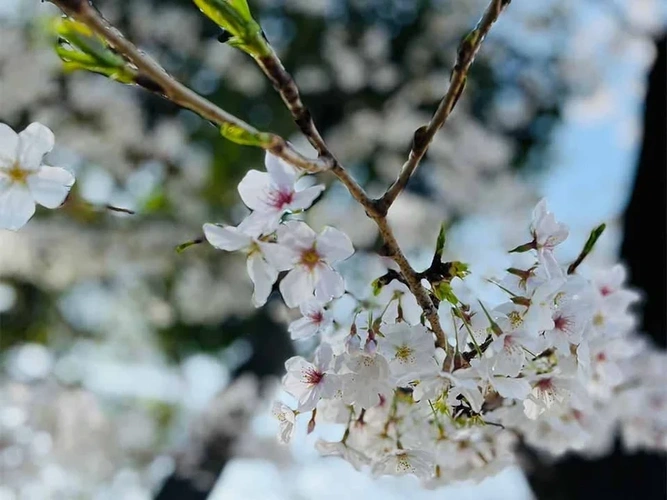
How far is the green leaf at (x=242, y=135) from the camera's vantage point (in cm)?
28

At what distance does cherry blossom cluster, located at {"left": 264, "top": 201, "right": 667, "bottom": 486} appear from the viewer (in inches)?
15.3

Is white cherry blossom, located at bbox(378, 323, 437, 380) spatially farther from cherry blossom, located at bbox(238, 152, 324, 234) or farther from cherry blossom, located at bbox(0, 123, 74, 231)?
cherry blossom, located at bbox(0, 123, 74, 231)

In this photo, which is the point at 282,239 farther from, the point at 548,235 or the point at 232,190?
the point at 232,190

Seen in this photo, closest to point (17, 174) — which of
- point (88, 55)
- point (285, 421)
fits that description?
point (88, 55)

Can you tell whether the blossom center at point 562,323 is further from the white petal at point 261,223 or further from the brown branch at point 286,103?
the white petal at point 261,223

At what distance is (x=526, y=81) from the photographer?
2701mm

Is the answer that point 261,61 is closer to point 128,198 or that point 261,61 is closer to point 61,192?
point 61,192

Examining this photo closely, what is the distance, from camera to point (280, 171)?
1.09ft

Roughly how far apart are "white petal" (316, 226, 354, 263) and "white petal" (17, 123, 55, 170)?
6.5 inches

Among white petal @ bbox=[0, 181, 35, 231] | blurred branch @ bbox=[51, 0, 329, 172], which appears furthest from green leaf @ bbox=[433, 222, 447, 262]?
white petal @ bbox=[0, 181, 35, 231]

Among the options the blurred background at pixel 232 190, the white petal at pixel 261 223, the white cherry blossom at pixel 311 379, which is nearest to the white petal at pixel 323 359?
the white cherry blossom at pixel 311 379

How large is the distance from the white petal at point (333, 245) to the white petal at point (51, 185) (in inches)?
5.6

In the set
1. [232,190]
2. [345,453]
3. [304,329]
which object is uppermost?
[304,329]

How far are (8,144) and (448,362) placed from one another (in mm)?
280
